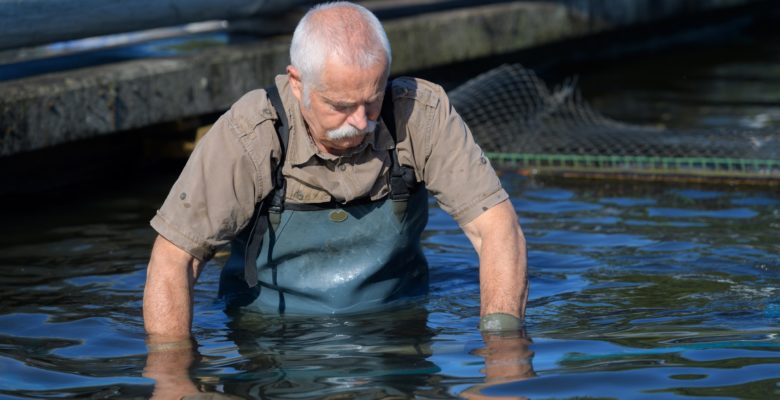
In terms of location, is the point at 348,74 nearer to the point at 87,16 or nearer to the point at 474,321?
the point at 474,321

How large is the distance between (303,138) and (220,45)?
411 centimetres

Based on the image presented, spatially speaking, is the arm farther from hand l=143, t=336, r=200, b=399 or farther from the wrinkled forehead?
hand l=143, t=336, r=200, b=399

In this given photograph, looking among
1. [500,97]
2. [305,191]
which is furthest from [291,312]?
[500,97]

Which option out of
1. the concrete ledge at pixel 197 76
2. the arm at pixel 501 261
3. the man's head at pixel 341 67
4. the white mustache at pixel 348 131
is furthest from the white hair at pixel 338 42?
the concrete ledge at pixel 197 76

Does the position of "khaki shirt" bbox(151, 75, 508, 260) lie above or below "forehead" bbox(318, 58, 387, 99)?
below

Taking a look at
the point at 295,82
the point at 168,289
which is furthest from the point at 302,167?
the point at 168,289

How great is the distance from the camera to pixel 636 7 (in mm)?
12359

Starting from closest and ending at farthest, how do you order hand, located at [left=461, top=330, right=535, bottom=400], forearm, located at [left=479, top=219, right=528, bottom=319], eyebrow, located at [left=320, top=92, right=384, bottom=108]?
hand, located at [left=461, top=330, right=535, bottom=400], eyebrow, located at [left=320, top=92, right=384, bottom=108], forearm, located at [left=479, top=219, right=528, bottom=319]

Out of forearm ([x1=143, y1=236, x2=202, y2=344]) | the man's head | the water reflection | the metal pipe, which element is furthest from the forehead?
the metal pipe

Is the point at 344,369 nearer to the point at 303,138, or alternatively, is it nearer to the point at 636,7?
the point at 303,138

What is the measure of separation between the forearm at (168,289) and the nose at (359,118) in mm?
774

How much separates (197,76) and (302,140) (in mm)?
3506

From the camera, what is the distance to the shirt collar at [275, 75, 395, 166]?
15.9 feet

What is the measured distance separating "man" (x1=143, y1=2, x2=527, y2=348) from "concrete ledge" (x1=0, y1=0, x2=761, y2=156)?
2.48 meters
